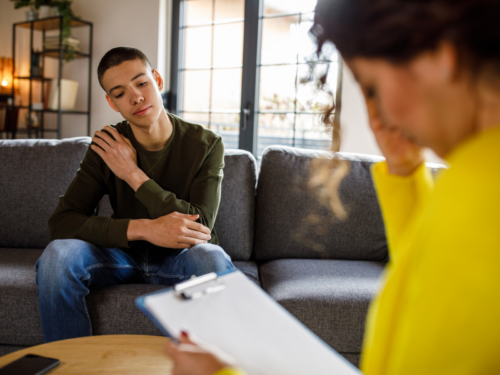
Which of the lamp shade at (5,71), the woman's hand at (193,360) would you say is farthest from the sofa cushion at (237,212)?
the lamp shade at (5,71)

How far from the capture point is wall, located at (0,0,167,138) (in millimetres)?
3764

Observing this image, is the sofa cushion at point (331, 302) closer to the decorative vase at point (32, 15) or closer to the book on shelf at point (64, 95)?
the book on shelf at point (64, 95)

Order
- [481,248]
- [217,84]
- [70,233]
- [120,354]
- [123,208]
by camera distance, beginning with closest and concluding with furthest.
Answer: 1. [481,248]
2. [120,354]
3. [70,233]
4. [123,208]
5. [217,84]

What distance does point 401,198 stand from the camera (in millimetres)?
619

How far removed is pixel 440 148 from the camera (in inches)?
15.8

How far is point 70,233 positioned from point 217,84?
2.59m

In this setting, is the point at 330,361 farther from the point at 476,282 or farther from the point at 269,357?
the point at 476,282

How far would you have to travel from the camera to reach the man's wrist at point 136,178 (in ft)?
4.76

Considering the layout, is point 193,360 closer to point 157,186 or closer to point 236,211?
point 157,186

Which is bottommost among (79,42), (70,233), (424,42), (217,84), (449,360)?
(70,233)

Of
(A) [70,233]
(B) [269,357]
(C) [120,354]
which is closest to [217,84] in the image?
(A) [70,233]

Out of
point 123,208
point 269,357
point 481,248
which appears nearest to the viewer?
point 481,248

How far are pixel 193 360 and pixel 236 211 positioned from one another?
55.1 inches

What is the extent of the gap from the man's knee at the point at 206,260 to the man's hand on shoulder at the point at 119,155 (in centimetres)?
31
